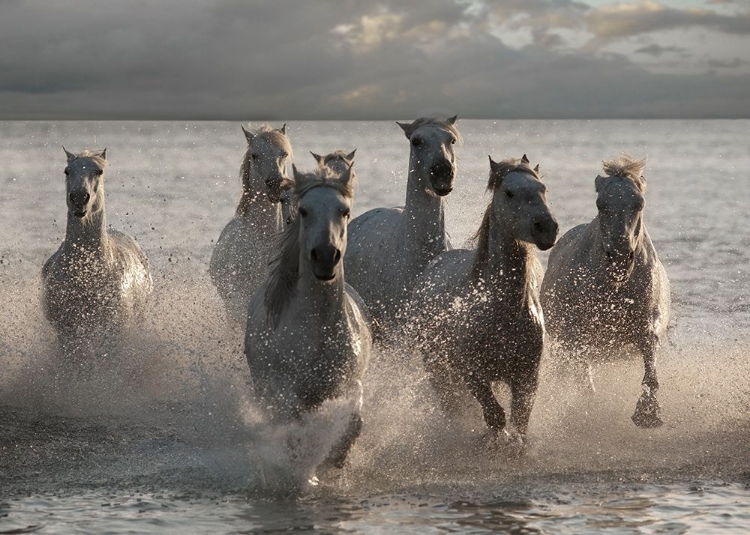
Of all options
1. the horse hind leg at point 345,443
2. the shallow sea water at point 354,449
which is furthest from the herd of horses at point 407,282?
the shallow sea water at point 354,449

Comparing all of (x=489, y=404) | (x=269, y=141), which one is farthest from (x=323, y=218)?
(x=269, y=141)

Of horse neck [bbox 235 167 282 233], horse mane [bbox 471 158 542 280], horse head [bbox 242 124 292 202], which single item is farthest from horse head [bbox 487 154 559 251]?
horse neck [bbox 235 167 282 233]

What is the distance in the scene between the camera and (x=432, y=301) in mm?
8859

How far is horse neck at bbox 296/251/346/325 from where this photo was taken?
24.1 feet

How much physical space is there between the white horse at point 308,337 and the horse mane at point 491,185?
112cm

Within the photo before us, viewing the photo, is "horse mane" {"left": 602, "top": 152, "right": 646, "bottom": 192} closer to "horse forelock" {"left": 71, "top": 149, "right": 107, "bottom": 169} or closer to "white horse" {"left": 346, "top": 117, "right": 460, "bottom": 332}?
"white horse" {"left": 346, "top": 117, "right": 460, "bottom": 332}

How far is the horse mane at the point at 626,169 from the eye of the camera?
9.14m

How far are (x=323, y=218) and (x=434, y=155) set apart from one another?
2593 mm

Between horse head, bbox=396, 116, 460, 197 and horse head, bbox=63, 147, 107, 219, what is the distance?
10.0 ft

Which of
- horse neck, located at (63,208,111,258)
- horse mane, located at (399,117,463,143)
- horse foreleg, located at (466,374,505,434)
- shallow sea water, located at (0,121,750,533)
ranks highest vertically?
horse mane, located at (399,117,463,143)

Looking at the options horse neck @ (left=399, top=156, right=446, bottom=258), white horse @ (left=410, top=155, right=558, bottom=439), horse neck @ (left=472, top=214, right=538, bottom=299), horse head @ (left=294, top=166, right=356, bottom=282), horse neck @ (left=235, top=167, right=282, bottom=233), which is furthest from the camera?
horse neck @ (left=235, top=167, right=282, bottom=233)

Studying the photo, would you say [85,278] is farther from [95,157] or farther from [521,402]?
[521,402]

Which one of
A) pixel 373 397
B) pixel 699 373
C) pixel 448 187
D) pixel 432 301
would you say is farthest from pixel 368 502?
pixel 699 373

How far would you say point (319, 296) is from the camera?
7.35m
